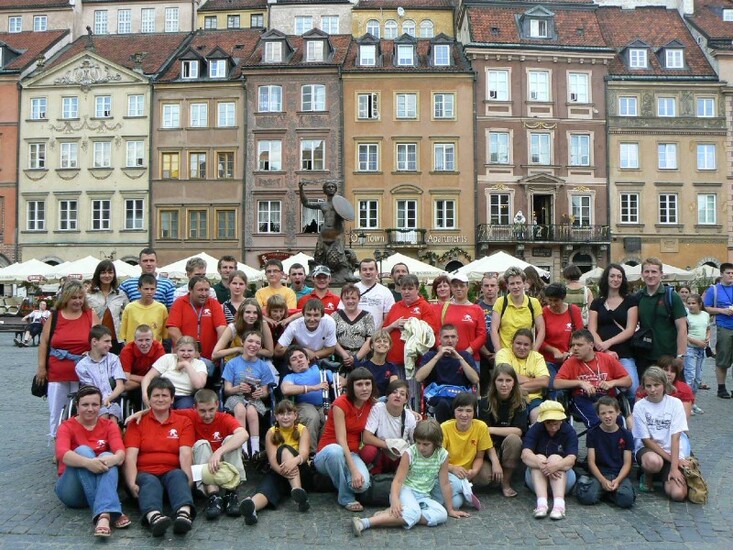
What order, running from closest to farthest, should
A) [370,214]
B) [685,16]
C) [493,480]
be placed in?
1. [493,480]
2. [370,214]
3. [685,16]

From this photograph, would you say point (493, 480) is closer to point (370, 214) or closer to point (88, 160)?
point (370, 214)

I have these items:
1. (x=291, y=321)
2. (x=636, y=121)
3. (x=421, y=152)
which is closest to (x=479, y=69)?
(x=421, y=152)

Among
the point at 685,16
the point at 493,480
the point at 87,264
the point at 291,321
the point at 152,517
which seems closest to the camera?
the point at 152,517

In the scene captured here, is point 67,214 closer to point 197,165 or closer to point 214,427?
point 197,165

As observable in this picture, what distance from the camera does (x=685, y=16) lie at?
3909 cm

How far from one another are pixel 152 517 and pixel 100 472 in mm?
604

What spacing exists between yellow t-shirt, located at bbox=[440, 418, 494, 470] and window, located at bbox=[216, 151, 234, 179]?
31.0 meters

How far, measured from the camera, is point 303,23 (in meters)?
Result: 39.5

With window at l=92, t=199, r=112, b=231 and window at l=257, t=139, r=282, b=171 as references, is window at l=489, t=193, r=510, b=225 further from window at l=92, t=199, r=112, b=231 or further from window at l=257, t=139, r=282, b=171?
window at l=92, t=199, r=112, b=231

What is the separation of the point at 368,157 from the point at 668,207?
14.3 metres

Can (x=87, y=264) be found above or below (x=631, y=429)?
above

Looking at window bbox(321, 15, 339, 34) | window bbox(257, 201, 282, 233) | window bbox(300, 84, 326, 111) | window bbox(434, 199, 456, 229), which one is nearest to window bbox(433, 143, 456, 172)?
window bbox(434, 199, 456, 229)

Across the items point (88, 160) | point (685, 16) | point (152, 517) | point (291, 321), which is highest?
point (685, 16)

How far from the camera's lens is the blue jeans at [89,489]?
5512mm
